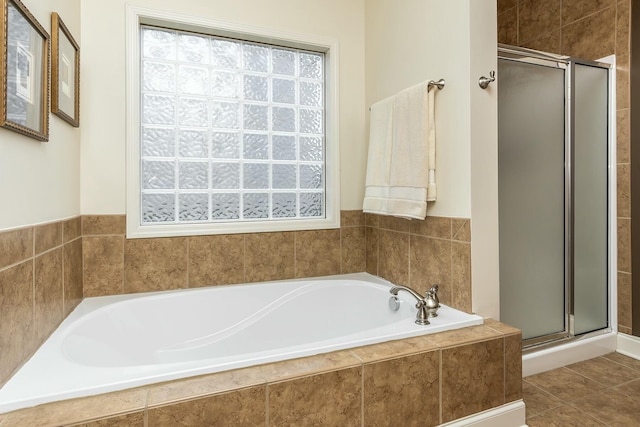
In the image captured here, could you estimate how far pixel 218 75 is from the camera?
90.0 inches

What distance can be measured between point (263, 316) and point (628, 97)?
2.59 m

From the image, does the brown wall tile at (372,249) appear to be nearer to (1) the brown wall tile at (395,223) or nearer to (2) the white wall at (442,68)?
(1) the brown wall tile at (395,223)

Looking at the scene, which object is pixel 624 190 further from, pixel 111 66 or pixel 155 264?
pixel 111 66

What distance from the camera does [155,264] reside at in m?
2.08

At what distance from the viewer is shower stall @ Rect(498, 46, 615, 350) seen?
204 cm

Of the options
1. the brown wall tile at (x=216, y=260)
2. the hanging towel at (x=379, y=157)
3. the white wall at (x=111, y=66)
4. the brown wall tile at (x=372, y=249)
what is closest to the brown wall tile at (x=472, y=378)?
the hanging towel at (x=379, y=157)

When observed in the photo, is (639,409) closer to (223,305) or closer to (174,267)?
(223,305)

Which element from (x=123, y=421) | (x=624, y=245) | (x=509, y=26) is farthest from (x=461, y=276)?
(x=509, y=26)

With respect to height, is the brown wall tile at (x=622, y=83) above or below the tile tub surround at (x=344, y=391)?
above

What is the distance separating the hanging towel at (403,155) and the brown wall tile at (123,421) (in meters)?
1.43

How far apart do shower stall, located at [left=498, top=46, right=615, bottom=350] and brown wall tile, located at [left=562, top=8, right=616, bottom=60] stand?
0.50 ft

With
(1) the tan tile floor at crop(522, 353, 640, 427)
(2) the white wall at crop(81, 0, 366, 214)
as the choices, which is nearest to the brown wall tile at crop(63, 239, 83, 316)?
(2) the white wall at crop(81, 0, 366, 214)

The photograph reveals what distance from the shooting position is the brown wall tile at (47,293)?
→ 1.34m

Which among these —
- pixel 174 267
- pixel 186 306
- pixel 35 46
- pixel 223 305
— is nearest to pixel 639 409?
pixel 223 305
